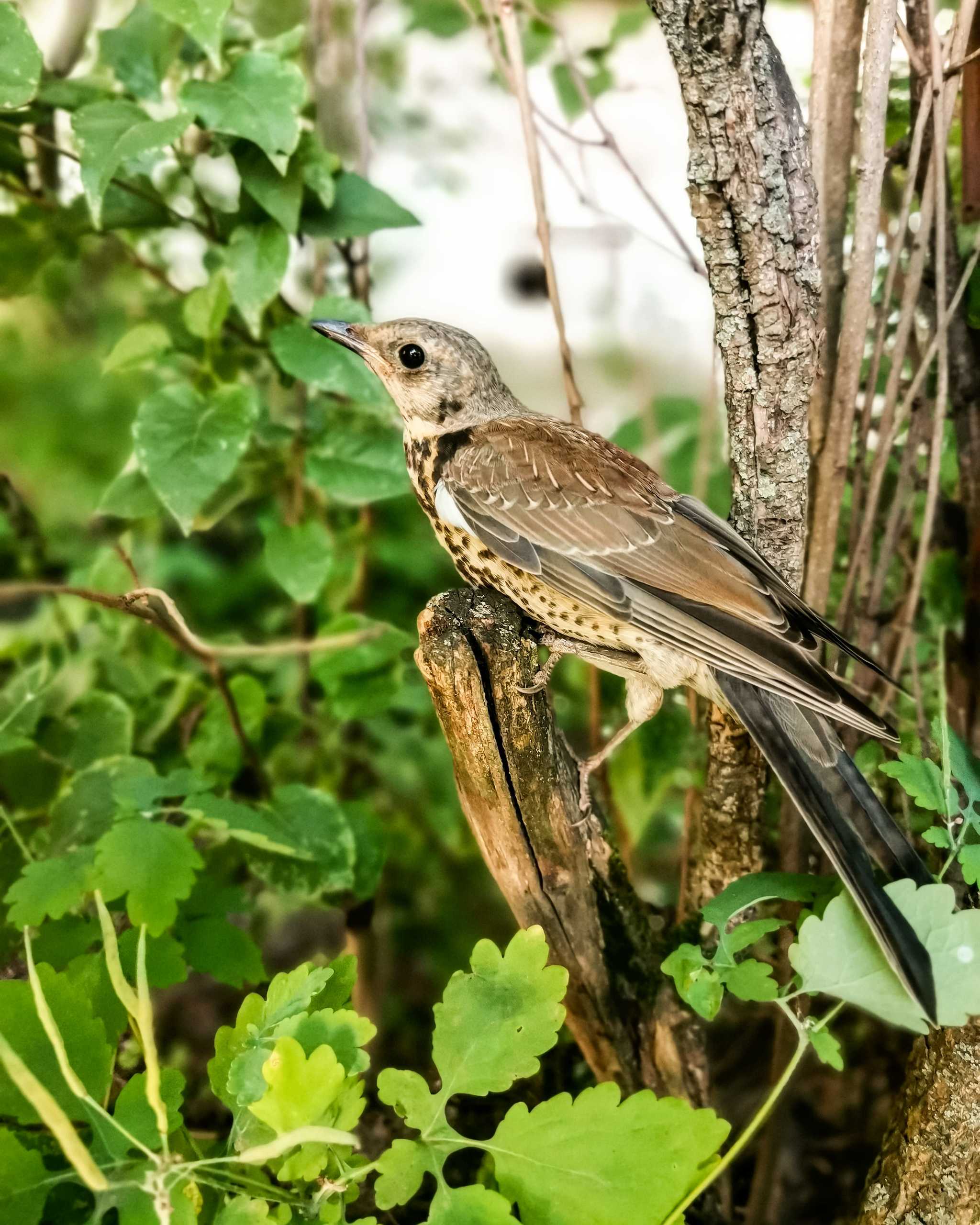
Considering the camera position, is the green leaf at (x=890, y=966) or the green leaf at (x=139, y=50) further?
the green leaf at (x=139, y=50)

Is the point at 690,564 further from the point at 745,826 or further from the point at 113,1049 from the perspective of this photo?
the point at 113,1049

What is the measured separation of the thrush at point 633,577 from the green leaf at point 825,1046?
0.10 meters

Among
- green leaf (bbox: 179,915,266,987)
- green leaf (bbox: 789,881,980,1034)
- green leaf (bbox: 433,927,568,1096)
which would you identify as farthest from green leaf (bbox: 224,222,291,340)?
green leaf (bbox: 789,881,980,1034)

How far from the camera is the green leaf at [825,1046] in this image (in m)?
0.79

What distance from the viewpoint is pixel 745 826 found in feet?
3.72

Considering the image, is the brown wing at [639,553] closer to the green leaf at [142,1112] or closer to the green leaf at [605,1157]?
the green leaf at [605,1157]

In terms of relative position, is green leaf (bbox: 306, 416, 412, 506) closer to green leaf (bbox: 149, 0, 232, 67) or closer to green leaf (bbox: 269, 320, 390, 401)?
green leaf (bbox: 269, 320, 390, 401)

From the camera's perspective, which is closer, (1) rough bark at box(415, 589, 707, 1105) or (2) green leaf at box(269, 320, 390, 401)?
(1) rough bark at box(415, 589, 707, 1105)

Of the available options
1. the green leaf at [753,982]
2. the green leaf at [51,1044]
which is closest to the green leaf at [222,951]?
the green leaf at [51,1044]

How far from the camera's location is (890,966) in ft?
2.63

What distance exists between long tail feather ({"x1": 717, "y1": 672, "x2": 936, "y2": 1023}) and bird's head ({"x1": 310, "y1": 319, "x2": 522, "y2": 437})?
53 centimetres

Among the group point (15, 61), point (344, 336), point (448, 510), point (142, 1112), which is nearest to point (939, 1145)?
point (142, 1112)

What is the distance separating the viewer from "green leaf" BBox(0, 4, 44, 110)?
108 cm

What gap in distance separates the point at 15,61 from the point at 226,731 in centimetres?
86
